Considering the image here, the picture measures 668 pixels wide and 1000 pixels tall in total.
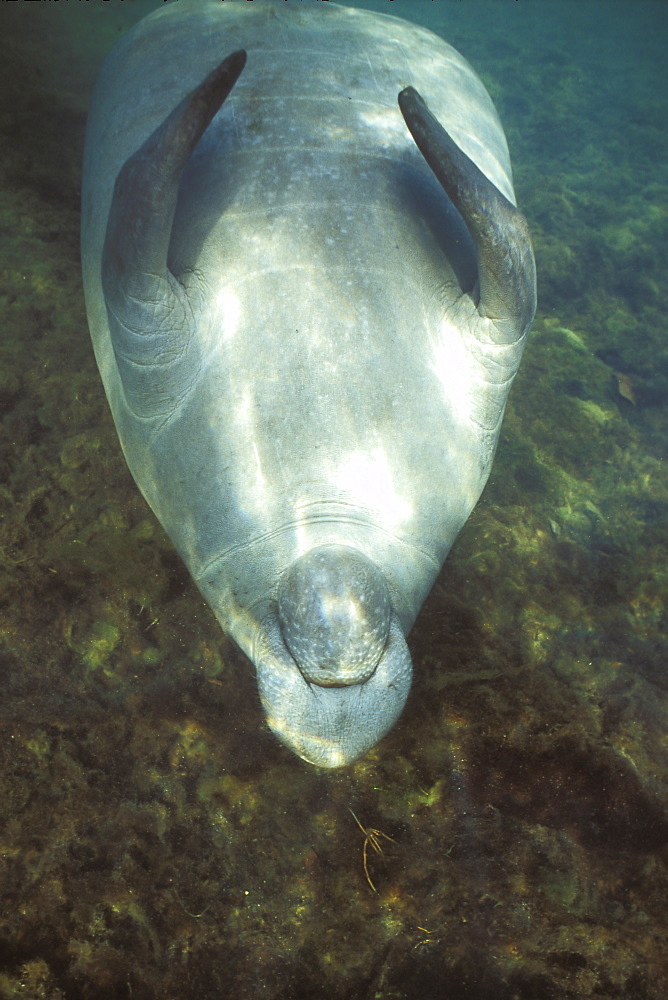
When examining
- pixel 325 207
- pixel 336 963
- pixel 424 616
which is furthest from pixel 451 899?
pixel 325 207

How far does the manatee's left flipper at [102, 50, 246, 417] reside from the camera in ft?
7.59

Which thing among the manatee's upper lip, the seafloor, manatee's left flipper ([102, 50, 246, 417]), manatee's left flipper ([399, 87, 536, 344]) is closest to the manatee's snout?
the manatee's upper lip

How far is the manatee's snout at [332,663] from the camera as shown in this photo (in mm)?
2064

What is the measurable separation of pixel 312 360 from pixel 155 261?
0.72 metres

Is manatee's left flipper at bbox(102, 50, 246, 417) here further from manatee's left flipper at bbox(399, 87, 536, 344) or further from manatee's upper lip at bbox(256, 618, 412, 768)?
manatee's upper lip at bbox(256, 618, 412, 768)

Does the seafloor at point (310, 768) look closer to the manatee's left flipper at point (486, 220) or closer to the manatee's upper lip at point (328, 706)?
the manatee's upper lip at point (328, 706)

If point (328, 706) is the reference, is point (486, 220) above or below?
above

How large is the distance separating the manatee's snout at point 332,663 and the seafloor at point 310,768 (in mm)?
535

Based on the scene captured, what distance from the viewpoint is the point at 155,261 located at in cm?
238

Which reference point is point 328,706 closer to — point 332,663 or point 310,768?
point 332,663

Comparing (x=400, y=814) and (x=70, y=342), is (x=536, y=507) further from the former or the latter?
(x=70, y=342)

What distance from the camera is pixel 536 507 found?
371 cm

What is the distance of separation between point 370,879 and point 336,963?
0.93 ft

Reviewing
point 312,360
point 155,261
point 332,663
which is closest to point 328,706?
point 332,663
